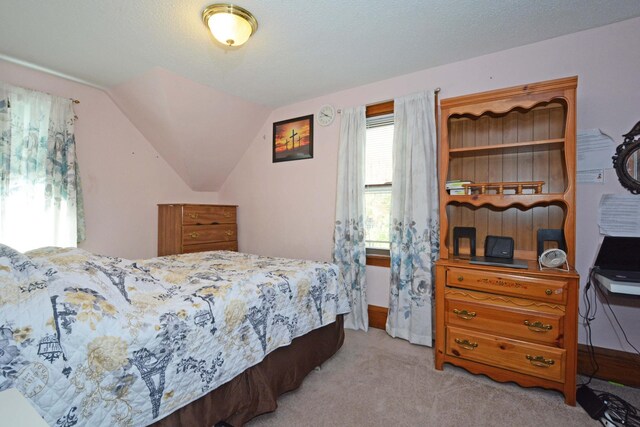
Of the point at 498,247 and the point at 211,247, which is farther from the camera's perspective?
the point at 211,247

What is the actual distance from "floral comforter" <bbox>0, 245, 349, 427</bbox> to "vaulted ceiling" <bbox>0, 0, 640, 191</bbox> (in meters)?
1.58

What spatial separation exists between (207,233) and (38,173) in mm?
1629

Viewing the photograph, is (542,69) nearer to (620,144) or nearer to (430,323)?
(620,144)

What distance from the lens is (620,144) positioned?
2010 millimetres

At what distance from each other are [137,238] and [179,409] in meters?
2.62

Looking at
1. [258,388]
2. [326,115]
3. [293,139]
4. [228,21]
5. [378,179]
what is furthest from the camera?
[293,139]

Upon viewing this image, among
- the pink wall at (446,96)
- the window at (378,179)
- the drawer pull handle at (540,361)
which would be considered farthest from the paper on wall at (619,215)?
the window at (378,179)

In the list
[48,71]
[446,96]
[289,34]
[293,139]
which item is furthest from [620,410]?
[48,71]

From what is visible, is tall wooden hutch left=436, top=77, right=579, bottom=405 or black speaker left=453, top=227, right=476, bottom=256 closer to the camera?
tall wooden hutch left=436, top=77, right=579, bottom=405

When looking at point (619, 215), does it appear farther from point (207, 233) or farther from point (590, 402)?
point (207, 233)

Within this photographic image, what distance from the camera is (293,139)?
3.49 metres

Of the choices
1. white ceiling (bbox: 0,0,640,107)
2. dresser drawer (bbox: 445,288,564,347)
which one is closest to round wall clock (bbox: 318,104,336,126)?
white ceiling (bbox: 0,0,640,107)

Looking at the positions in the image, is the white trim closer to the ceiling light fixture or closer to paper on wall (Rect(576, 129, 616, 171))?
the ceiling light fixture

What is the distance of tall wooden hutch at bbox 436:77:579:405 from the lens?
177 cm
